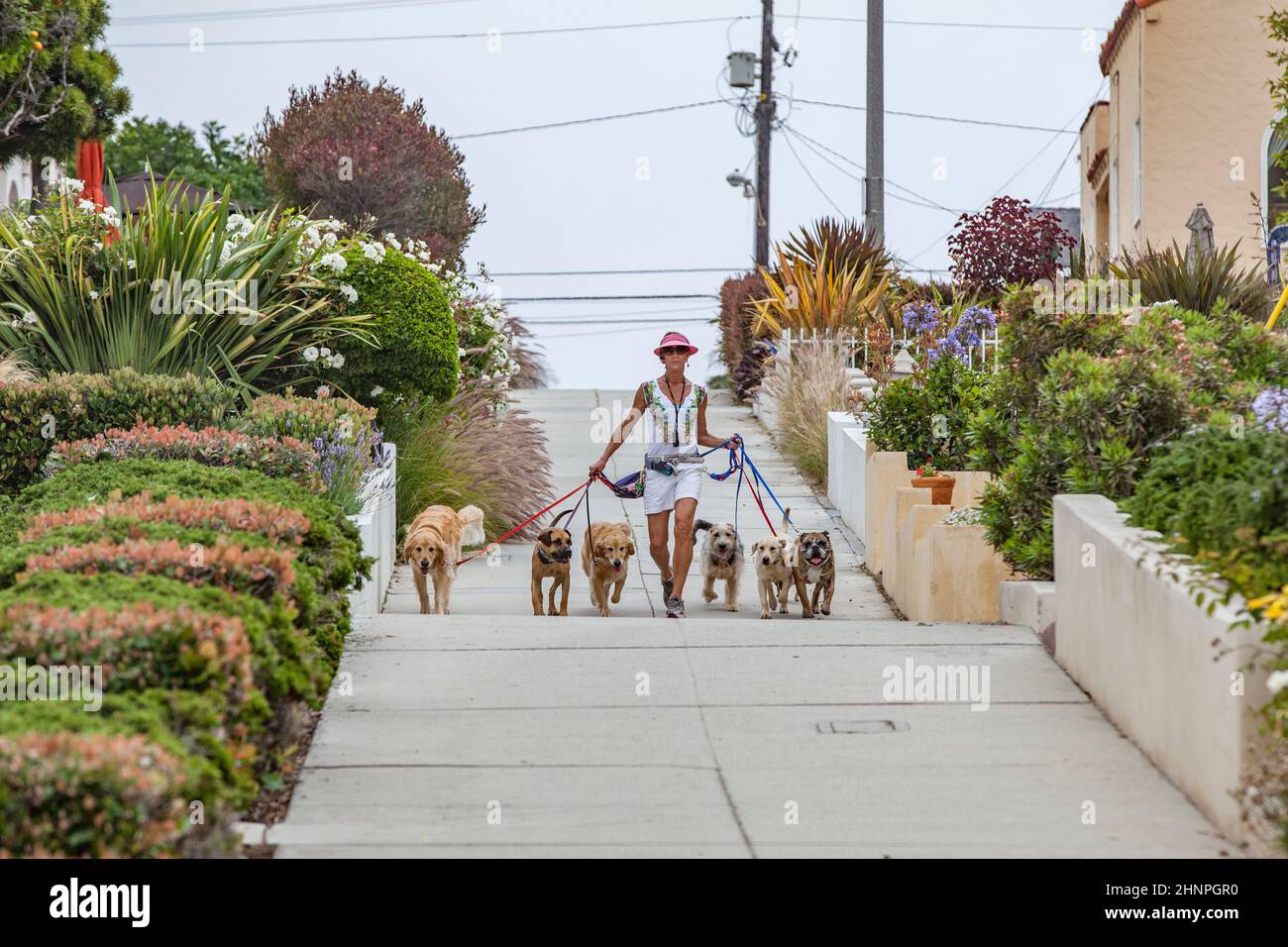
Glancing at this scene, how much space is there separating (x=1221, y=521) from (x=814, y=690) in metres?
2.08

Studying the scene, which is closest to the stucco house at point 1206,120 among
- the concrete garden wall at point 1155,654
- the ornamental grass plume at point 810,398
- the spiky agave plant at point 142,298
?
the ornamental grass plume at point 810,398

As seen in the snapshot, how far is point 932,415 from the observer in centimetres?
1310

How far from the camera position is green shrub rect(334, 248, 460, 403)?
13062 mm

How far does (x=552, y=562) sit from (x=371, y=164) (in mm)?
12157

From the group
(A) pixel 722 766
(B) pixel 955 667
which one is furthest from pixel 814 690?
(A) pixel 722 766

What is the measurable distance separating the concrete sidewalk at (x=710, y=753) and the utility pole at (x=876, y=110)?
11963 mm

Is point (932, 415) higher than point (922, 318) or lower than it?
lower

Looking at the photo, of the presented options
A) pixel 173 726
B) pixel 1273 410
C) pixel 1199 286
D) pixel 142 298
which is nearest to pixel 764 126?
pixel 1199 286

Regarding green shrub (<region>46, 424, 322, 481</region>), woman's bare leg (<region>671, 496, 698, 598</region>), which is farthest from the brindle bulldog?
green shrub (<region>46, 424, 322, 481</region>)

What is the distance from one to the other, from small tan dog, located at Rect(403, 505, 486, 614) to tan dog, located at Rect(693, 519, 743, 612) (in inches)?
66.3

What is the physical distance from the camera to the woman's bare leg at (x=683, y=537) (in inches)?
441

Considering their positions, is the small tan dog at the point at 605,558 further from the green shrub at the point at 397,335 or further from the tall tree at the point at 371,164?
the tall tree at the point at 371,164

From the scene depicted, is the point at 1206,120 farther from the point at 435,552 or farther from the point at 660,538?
the point at 435,552
